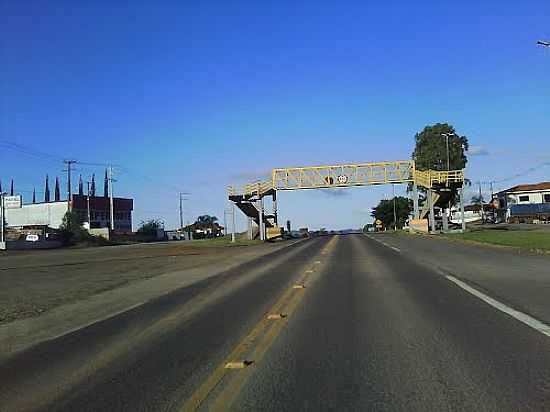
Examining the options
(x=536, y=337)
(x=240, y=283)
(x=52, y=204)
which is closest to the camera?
(x=536, y=337)

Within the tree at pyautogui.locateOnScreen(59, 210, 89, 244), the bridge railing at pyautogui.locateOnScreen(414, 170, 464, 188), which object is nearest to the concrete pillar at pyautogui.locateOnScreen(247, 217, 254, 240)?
the bridge railing at pyautogui.locateOnScreen(414, 170, 464, 188)

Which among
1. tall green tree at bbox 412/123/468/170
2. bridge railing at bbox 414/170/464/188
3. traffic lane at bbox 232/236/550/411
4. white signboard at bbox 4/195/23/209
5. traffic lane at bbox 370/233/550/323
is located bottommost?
traffic lane at bbox 232/236/550/411

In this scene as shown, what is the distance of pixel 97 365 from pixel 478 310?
24.0 feet

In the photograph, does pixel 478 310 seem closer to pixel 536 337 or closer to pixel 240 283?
pixel 536 337

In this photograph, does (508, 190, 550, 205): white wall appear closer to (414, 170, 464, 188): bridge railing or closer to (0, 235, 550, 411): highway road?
(414, 170, 464, 188): bridge railing

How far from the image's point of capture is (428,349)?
8.77m

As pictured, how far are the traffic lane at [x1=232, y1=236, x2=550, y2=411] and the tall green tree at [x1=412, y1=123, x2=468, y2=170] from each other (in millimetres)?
99689

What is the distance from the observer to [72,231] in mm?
106250

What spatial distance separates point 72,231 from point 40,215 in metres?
47.6

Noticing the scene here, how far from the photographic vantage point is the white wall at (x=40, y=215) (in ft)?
479

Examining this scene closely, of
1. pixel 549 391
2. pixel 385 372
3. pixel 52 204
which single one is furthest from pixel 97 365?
pixel 52 204

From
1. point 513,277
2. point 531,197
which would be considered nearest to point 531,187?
point 531,197

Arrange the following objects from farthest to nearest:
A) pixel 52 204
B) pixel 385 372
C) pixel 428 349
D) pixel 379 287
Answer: pixel 52 204 → pixel 379 287 → pixel 428 349 → pixel 385 372

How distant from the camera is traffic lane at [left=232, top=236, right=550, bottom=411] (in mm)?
6316
